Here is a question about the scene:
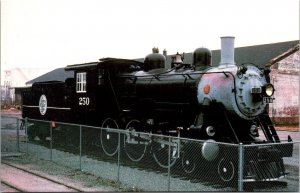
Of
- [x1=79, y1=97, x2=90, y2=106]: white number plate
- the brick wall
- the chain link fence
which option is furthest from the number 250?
the brick wall

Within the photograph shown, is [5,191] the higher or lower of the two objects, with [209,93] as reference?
lower

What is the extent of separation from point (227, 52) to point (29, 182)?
6072mm

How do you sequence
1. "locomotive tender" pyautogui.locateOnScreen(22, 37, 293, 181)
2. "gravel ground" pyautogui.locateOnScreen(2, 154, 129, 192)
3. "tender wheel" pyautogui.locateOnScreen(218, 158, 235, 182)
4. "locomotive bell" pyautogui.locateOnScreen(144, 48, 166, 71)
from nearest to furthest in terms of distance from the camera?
"gravel ground" pyautogui.locateOnScreen(2, 154, 129, 192) < "tender wheel" pyautogui.locateOnScreen(218, 158, 235, 182) < "locomotive tender" pyautogui.locateOnScreen(22, 37, 293, 181) < "locomotive bell" pyautogui.locateOnScreen(144, 48, 166, 71)

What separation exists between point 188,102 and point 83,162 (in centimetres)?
387

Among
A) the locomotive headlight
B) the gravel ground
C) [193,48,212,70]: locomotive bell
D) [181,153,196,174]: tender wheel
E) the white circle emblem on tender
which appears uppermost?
[193,48,212,70]: locomotive bell

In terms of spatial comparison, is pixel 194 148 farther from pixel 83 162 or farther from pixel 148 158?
pixel 83 162

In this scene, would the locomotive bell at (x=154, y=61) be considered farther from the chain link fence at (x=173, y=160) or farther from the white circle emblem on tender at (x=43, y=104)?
the white circle emblem on tender at (x=43, y=104)

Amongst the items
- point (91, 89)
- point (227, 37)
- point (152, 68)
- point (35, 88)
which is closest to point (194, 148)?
point (227, 37)

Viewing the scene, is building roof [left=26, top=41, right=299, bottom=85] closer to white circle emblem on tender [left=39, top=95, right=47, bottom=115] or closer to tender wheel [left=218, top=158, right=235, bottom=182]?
white circle emblem on tender [left=39, top=95, right=47, bottom=115]

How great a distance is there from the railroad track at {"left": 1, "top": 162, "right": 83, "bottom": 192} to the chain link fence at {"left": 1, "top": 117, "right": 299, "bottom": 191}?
1.36 meters

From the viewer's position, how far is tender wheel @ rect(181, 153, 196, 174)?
10.8m

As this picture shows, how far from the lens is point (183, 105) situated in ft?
37.8

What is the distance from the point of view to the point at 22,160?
1308 cm

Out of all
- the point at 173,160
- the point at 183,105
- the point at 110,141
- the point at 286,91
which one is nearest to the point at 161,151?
the point at 173,160
